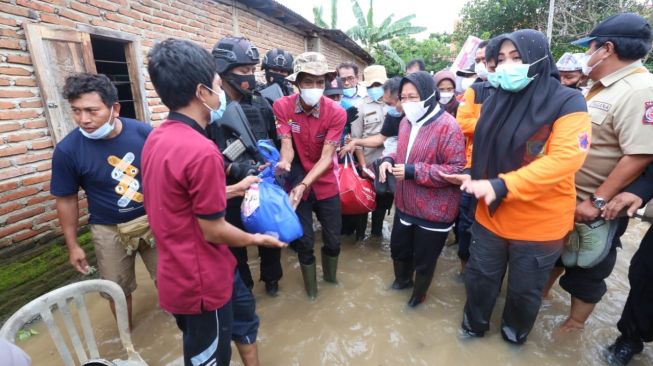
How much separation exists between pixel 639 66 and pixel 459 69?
3066 mm

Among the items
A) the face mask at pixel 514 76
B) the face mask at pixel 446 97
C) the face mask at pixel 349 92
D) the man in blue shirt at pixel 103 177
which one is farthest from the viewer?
the face mask at pixel 349 92

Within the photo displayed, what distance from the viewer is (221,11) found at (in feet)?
18.2

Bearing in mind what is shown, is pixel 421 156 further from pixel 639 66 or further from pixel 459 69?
pixel 459 69

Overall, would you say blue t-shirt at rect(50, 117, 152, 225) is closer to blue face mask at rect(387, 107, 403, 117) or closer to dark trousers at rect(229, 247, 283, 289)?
dark trousers at rect(229, 247, 283, 289)

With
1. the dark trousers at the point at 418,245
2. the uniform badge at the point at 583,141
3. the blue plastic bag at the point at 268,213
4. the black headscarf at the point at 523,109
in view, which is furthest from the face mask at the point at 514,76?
the blue plastic bag at the point at 268,213

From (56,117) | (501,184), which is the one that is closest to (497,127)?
(501,184)

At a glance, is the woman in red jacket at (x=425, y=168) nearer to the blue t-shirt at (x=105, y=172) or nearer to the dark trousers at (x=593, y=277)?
the dark trousers at (x=593, y=277)

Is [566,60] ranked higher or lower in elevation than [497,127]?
higher

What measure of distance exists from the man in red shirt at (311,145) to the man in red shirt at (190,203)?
1083 millimetres

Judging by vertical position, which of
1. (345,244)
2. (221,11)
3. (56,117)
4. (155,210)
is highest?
(221,11)

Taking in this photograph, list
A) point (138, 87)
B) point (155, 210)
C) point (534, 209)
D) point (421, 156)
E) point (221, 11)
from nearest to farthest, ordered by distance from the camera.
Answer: point (155, 210), point (534, 209), point (421, 156), point (138, 87), point (221, 11)

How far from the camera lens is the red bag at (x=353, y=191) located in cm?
343

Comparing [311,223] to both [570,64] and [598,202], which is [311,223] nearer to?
[598,202]

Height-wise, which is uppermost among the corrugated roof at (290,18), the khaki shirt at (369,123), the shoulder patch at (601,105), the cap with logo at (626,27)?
the corrugated roof at (290,18)
